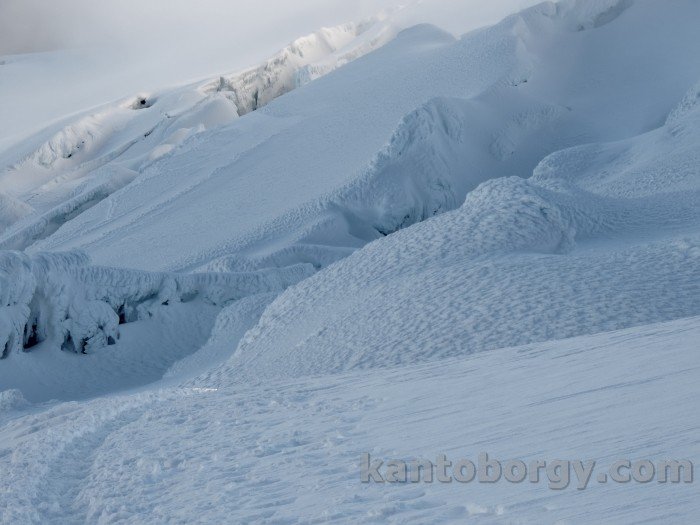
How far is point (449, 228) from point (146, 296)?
4.25m

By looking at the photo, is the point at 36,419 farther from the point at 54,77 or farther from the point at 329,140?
the point at 54,77

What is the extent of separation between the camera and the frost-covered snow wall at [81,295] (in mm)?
7969

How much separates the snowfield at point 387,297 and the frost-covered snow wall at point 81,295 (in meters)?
0.03

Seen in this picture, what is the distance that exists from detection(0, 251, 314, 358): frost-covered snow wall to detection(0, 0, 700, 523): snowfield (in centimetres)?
3

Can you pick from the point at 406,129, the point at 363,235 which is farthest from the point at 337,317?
the point at 406,129

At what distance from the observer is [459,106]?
46.4 ft

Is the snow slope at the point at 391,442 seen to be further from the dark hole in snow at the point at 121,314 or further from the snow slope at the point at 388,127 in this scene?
the snow slope at the point at 388,127

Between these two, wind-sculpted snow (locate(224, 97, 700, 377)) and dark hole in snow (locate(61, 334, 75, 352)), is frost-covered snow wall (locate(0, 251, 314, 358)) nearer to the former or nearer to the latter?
dark hole in snow (locate(61, 334, 75, 352))

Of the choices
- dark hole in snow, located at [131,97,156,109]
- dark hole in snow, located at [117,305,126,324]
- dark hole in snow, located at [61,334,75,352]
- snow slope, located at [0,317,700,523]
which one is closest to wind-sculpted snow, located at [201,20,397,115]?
dark hole in snow, located at [131,97,156,109]

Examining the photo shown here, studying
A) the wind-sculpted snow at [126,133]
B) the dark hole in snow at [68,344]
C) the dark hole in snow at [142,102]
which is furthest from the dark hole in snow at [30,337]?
the dark hole in snow at [142,102]

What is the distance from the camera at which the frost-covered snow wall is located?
26.1ft

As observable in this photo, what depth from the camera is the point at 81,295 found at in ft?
28.5

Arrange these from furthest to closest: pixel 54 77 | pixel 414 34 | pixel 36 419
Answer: pixel 54 77 < pixel 414 34 < pixel 36 419

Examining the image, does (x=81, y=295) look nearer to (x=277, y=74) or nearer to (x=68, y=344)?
(x=68, y=344)
